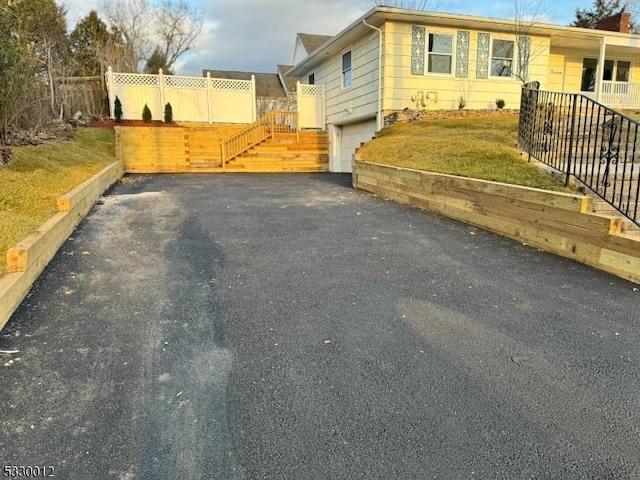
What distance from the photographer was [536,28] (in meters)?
13.4

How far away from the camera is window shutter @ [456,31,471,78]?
13211 mm

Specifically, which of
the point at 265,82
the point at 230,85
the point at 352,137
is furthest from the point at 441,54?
the point at 265,82

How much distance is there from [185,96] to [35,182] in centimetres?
1284

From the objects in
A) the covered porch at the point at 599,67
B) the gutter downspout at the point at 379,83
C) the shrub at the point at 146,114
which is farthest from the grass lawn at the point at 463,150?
the shrub at the point at 146,114

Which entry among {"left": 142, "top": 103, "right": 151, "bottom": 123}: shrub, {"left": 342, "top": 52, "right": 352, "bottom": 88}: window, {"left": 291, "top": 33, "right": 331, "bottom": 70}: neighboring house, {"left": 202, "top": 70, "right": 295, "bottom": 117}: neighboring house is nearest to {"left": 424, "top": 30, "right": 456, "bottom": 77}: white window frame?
{"left": 342, "top": 52, "right": 352, "bottom": 88}: window

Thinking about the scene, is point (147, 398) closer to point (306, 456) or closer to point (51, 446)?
point (51, 446)

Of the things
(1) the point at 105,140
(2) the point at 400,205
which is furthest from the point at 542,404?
(1) the point at 105,140

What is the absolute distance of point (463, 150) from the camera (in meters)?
7.77

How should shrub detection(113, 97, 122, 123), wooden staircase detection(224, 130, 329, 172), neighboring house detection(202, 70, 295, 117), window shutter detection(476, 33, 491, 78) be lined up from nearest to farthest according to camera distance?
window shutter detection(476, 33, 491, 78), wooden staircase detection(224, 130, 329, 172), shrub detection(113, 97, 122, 123), neighboring house detection(202, 70, 295, 117)

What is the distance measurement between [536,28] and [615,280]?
40.3 ft

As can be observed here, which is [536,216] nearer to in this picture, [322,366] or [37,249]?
[322,366]

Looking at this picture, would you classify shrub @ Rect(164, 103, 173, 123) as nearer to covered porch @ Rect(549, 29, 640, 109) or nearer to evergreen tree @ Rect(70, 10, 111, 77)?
evergreen tree @ Rect(70, 10, 111, 77)

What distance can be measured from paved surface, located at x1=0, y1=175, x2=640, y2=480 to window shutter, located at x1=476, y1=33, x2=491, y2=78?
1046 centimetres

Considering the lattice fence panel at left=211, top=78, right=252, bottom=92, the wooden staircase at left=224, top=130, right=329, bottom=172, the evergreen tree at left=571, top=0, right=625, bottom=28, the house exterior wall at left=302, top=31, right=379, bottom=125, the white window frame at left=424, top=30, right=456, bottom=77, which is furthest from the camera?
the evergreen tree at left=571, top=0, right=625, bottom=28
